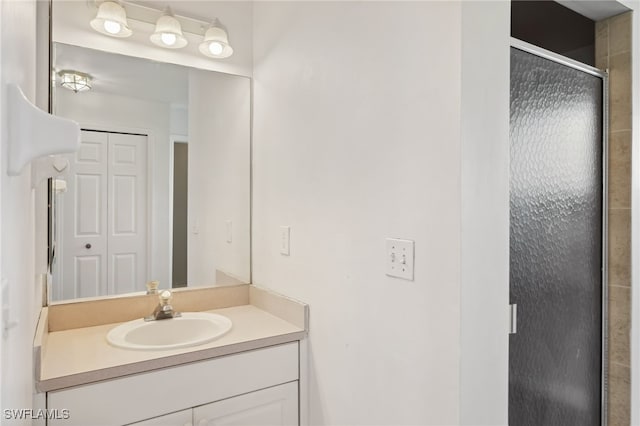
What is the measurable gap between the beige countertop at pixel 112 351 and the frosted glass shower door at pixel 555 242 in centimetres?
83

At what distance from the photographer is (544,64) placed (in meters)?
1.46

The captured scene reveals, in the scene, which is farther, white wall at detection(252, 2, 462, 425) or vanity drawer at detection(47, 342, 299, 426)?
vanity drawer at detection(47, 342, 299, 426)

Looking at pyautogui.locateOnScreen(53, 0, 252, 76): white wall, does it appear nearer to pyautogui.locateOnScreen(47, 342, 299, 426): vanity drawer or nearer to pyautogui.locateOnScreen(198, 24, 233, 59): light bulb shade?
pyautogui.locateOnScreen(198, 24, 233, 59): light bulb shade

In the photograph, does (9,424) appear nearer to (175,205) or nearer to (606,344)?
(175,205)

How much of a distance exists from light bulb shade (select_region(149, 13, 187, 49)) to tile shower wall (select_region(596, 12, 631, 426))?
185 cm

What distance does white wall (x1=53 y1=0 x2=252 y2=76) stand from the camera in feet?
5.33

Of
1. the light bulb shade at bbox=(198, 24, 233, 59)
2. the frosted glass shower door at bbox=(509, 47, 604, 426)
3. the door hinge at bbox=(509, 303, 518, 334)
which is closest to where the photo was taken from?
the door hinge at bbox=(509, 303, 518, 334)

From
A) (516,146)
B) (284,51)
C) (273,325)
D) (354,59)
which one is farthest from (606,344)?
(284,51)

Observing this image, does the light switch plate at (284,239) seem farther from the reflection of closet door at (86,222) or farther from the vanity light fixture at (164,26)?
the vanity light fixture at (164,26)

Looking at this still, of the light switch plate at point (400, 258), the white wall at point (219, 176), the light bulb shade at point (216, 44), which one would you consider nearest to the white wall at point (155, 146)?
the white wall at point (219, 176)

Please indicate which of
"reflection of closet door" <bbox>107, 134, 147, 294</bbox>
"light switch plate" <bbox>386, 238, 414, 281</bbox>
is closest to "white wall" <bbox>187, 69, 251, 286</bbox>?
"reflection of closet door" <bbox>107, 134, 147, 294</bbox>

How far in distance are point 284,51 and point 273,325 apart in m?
1.17

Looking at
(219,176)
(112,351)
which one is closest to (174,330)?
(112,351)

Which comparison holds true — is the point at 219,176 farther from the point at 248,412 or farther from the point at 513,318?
the point at 513,318
